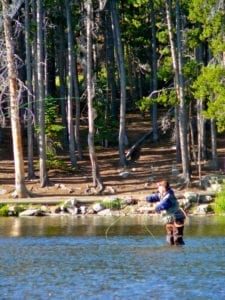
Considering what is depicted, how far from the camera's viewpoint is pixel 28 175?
4434 cm

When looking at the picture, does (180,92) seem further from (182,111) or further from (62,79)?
(62,79)

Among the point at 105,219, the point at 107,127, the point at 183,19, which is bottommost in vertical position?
the point at 105,219

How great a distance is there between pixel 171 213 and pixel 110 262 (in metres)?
3.85

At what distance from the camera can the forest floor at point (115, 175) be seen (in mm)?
41750

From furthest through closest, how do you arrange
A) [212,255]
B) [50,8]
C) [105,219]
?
[50,8], [105,219], [212,255]

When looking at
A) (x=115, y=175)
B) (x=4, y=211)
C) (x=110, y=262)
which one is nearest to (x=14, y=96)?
(x=4, y=211)

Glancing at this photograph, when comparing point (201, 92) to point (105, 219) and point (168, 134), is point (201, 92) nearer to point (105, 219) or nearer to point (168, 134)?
point (105, 219)

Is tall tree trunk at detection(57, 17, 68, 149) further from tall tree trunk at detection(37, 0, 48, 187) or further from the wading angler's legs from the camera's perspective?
the wading angler's legs

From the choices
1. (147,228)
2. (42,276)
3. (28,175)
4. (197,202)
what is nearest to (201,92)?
(197,202)

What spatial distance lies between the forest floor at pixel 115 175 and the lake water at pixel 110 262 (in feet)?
36.2

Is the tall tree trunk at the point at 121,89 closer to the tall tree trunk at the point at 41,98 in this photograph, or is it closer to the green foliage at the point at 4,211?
the tall tree trunk at the point at 41,98

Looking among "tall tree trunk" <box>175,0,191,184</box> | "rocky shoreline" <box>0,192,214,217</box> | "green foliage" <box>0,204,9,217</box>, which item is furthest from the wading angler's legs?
"tall tree trunk" <box>175,0,191,184</box>

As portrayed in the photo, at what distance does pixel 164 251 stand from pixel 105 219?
1190cm

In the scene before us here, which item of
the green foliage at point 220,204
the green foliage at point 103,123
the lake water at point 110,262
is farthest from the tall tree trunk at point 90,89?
the lake water at point 110,262
